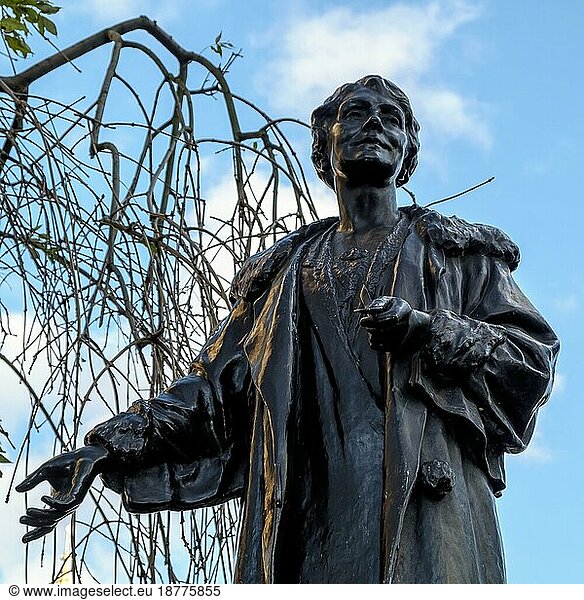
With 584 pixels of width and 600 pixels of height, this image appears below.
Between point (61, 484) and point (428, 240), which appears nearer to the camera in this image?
point (61, 484)

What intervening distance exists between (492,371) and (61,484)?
3.38 ft

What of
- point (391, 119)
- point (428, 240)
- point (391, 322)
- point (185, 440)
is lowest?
point (185, 440)

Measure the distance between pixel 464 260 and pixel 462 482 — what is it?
611 mm

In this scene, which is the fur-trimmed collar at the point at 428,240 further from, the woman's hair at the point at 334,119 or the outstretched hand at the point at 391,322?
the outstretched hand at the point at 391,322

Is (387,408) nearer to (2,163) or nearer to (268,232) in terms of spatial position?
(268,232)

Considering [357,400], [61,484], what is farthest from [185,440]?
[357,400]

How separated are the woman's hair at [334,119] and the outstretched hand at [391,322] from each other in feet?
2.33

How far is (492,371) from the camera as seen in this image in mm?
3160

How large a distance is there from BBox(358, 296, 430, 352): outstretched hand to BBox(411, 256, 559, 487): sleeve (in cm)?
4

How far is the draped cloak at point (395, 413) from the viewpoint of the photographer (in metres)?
3.06

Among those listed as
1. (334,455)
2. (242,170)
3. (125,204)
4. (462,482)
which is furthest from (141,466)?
(242,170)

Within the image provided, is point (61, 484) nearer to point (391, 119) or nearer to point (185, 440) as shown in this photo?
point (185, 440)

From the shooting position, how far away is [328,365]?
11.1 ft

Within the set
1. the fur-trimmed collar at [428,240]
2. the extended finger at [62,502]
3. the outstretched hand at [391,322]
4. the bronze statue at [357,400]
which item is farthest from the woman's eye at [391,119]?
the extended finger at [62,502]
